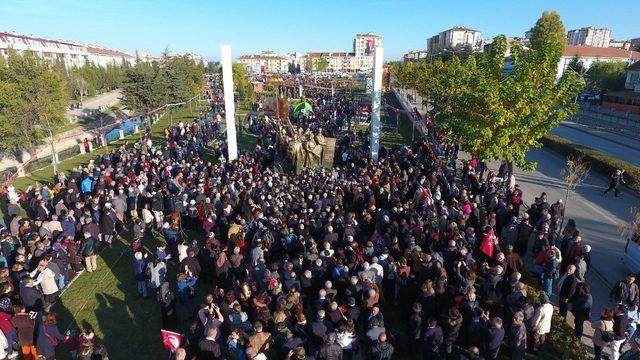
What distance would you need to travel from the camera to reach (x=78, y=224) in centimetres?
1092

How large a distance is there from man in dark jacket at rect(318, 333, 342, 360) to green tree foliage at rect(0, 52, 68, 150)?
80.3 ft

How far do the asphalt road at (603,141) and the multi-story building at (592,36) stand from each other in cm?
14446

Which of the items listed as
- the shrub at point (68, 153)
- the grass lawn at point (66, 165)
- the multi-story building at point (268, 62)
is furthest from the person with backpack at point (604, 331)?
the multi-story building at point (268, 62)

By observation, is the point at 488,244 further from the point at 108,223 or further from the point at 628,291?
the point at 108,223

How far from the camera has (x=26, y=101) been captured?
24.6 metres

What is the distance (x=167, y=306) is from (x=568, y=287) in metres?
7.47

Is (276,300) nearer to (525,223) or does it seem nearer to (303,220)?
(303,220)

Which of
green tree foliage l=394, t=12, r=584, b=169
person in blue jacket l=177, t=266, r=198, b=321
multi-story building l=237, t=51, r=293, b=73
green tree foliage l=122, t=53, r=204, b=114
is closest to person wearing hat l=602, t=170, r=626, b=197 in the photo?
green tree foliage l=394, t=12, r=584, b=169

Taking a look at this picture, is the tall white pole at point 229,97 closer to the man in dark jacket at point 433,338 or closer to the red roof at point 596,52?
the man in dark jacket at point 433,338

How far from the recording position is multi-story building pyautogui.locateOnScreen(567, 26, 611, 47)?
495 ft

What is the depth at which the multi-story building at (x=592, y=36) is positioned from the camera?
15100cm

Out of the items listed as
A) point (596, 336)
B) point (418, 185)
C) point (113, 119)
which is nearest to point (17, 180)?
point (418, 185)

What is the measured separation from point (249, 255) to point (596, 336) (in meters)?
6.69

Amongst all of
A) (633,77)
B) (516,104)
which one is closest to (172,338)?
(516,104)
